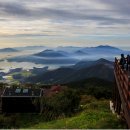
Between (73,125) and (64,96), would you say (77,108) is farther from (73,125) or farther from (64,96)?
(73,125)

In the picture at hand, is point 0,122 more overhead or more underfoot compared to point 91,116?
more underfoot

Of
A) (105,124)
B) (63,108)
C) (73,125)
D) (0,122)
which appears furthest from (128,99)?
(0,122)

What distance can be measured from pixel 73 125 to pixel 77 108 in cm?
1578

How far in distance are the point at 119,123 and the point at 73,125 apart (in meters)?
2.65

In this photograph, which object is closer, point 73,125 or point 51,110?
point 73,125

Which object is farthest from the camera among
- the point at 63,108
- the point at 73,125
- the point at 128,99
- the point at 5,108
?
the point at 5,108

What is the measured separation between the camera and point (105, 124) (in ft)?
59.9

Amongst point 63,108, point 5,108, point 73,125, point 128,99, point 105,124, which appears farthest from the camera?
point 5,108

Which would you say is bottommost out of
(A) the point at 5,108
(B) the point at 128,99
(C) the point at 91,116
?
(A) the point at 5,108

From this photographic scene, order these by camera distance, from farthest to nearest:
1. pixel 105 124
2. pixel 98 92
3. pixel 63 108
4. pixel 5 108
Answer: pixel 98 92
pixel 5 108
pixel 63 108
pixel 105 124

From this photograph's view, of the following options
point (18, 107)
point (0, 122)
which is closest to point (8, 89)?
point (18, 107)

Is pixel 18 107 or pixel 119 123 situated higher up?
pixel 119 123

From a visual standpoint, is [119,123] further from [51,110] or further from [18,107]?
[18,107]

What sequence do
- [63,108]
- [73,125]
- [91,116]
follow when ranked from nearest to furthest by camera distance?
[73,125], [91,116], [63,108]
